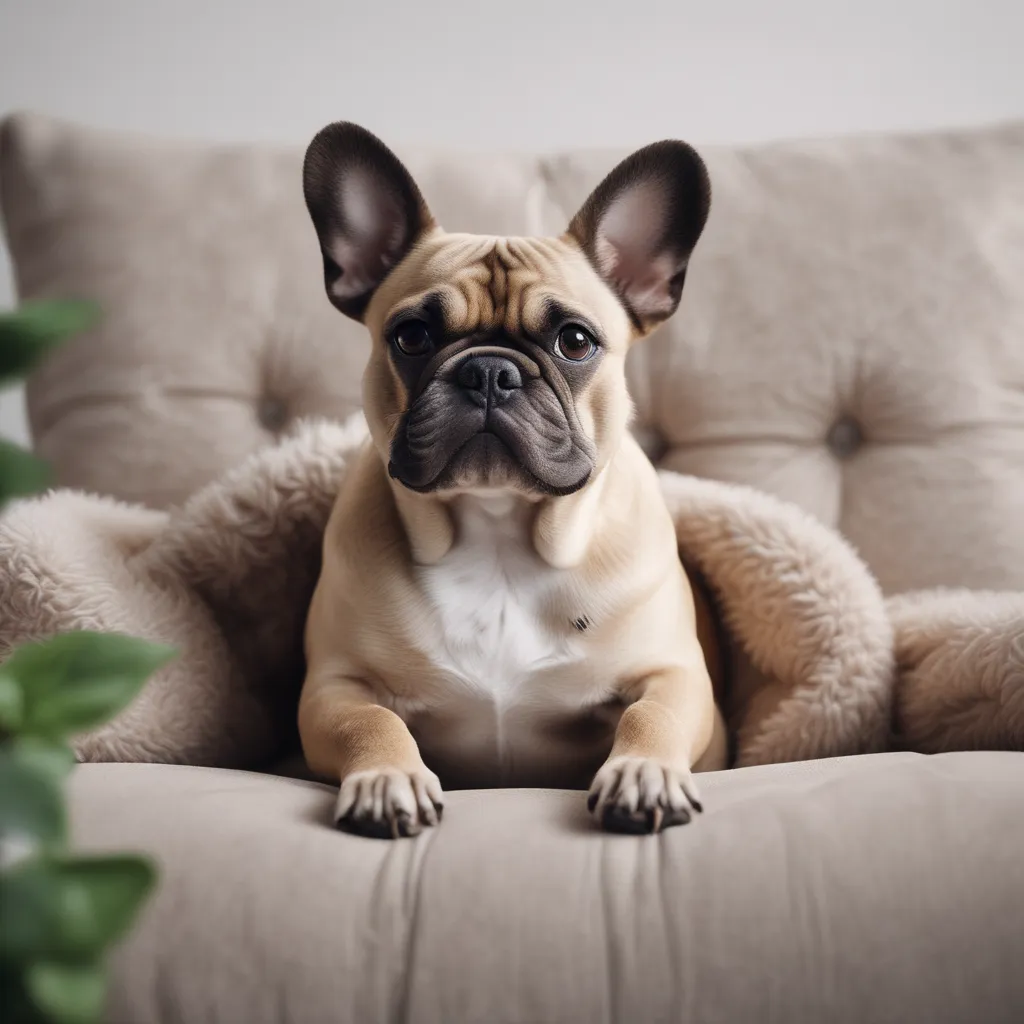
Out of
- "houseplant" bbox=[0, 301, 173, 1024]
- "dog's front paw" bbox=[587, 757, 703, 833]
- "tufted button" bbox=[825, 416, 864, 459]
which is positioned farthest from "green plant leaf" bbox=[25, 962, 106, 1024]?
"tufted button" bbox=[825, 416, 864, 459]

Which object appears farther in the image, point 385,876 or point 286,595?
point 286,595

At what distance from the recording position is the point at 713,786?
75 cm

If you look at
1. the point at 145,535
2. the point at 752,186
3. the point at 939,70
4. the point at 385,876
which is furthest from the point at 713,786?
the point at 939,70

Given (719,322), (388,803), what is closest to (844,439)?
(719,322)

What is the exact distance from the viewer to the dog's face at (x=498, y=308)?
817 mm

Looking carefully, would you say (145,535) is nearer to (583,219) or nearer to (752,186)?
(583,219)

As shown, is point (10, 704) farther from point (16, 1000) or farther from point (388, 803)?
point (388, 803)

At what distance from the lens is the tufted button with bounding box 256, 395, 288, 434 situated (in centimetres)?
126

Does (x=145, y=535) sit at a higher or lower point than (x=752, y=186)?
lower

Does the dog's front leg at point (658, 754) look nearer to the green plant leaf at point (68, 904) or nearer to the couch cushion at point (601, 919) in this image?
the couch cushion at point (601, 919)

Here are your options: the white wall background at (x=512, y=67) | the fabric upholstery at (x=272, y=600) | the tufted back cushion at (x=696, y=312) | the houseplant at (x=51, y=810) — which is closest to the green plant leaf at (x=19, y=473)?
the houseplant at (x=51, y=810)

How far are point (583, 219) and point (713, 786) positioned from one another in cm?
52

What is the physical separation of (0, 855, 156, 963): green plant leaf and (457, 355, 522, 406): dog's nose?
577 mm

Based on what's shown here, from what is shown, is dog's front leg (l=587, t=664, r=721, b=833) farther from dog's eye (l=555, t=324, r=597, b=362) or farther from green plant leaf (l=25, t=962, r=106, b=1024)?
green plant leaf (l=25, t=962, r=106, b=1024)
